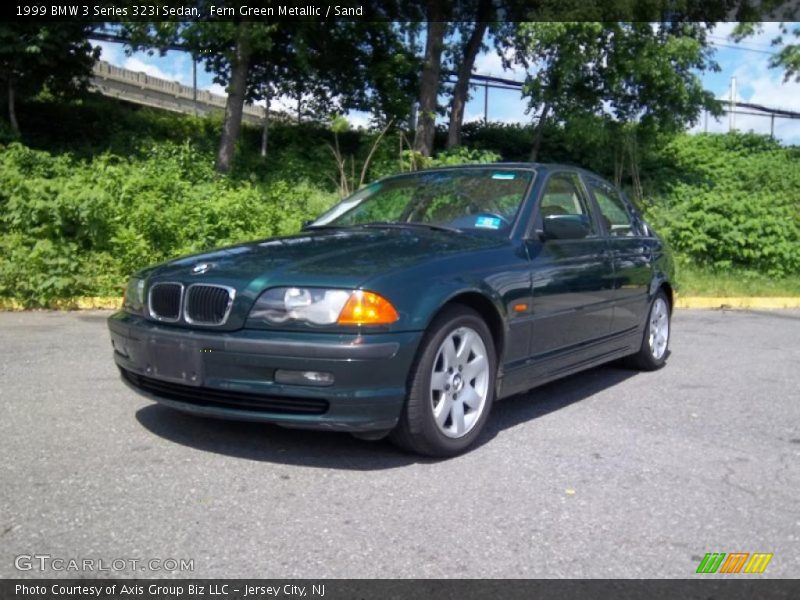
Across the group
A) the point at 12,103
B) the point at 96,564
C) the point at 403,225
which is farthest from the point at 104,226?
the point at 12,103

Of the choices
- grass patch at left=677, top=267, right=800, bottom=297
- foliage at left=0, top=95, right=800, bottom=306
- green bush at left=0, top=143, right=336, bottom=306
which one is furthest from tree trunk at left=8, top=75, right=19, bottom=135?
grass patch at left=677, top=267, right=800, bottom=297

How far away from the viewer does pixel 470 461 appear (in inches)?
161

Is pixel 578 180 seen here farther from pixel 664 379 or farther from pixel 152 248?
pixel 152 248

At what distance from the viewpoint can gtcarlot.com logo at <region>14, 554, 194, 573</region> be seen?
2807mm

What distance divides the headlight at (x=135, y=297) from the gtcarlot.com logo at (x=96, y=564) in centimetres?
163

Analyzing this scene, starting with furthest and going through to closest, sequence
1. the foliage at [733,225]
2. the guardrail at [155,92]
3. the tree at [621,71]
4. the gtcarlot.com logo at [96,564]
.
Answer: the guardrail at [155,92] < the tree at [621,71] < the foliage at [733,225] < the gtcarlot.com logo at [96,564]

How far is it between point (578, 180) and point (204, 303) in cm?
291

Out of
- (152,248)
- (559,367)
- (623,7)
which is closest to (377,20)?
(623,7)

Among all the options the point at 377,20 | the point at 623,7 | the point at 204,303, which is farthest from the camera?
the point at 377,20

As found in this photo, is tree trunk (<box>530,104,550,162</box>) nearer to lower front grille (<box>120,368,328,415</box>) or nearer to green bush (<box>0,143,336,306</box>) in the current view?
green bush (<box>0,143,336,306</box>)

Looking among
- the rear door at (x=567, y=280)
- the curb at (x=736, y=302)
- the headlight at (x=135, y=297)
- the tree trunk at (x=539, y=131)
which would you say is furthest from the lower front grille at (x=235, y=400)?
A: the tree trunk at (x=539, y=131)

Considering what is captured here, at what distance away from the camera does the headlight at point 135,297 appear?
4.28 metres

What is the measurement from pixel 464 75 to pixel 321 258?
15373 mm

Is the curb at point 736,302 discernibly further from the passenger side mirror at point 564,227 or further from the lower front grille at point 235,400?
the lower front grille at point 235,400
